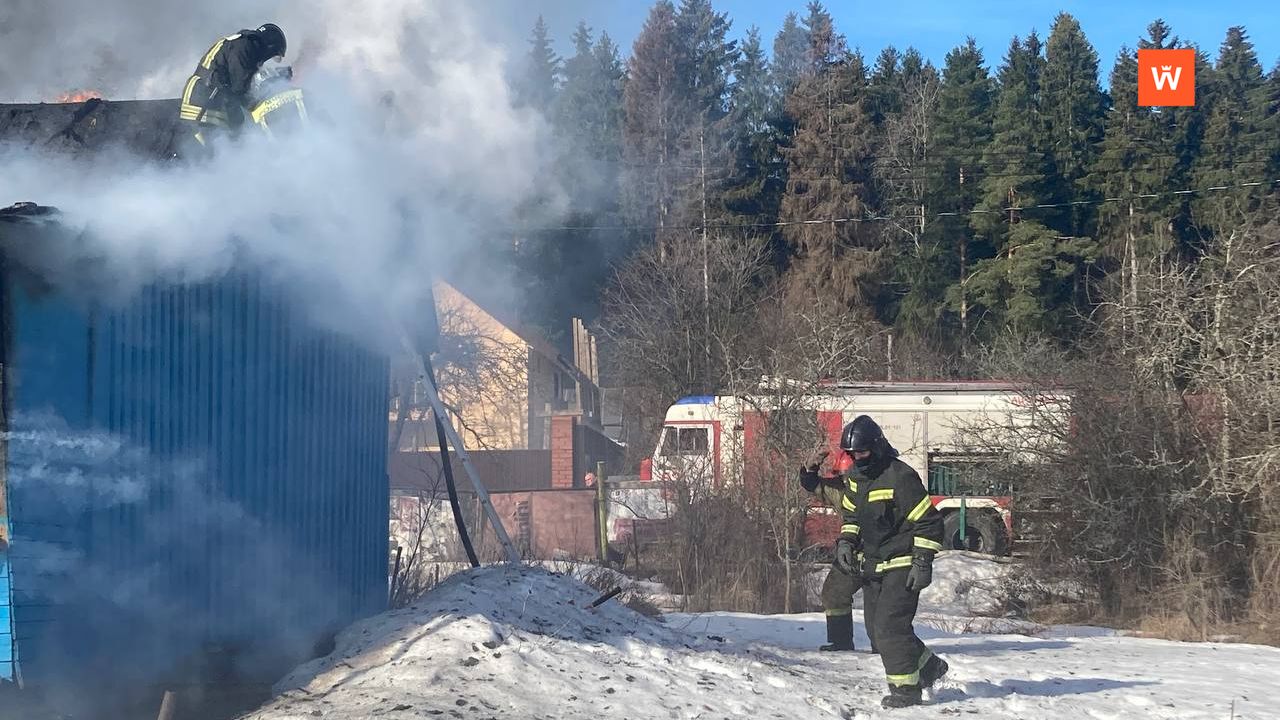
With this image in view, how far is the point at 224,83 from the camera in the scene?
8.05 m

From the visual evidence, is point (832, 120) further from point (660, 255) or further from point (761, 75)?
point (761, 75)

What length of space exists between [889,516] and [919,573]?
1.78 ft

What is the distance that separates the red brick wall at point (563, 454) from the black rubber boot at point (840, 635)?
17099 mm

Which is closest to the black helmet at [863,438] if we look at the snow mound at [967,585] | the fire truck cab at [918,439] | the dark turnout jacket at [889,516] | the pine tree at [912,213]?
the dark turnout jacket at [889,516]

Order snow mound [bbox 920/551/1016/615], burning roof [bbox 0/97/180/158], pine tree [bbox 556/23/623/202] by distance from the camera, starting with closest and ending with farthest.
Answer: burning roof [bbox 0/97/180/158] < pine tree [bbox 556/23/623/202] < snow mound [bbox 920/551/1016/615]

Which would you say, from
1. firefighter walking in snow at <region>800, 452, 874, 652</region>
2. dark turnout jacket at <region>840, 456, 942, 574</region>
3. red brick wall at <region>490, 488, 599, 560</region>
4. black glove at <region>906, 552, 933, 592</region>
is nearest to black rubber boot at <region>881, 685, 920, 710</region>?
black glove at <region>906, 552, 933, 592</region>

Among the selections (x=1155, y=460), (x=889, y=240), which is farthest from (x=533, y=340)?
(x=1155, y=460)

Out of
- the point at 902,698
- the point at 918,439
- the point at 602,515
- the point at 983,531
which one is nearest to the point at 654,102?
the point at 602,515

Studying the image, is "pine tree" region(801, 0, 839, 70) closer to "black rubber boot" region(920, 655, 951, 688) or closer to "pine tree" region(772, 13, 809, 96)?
"pine tree" region(772, 13, 809, 96)

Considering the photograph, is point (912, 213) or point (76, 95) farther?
point (912, 213)

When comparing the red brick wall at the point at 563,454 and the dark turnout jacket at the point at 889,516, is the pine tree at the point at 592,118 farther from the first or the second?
the red brick wall at the point at 563,454

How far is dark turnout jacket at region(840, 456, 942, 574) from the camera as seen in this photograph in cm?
836

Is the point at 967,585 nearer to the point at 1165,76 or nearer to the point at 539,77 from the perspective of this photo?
the point at 539,77

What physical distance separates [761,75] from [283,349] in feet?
59.6
